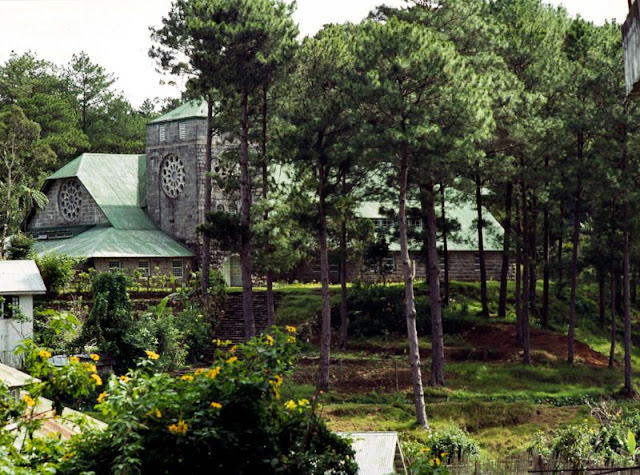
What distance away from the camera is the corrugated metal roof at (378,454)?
1530 centimetres

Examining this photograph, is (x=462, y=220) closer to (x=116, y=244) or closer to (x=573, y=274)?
(x=573, y=274)

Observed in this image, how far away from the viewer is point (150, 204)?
50781mm

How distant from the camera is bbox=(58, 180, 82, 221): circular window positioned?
5050 centimetres

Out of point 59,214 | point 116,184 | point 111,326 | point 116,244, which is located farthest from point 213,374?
point 116,184

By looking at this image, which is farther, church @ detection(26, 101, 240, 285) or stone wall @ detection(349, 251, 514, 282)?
stone wall @ detection(349, 251, 514, 282)

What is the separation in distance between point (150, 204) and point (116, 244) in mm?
5875

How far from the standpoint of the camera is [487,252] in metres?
49.9

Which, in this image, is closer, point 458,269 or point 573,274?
point 573,274

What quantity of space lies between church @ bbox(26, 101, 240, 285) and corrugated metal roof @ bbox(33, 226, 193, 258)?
51 millimetres

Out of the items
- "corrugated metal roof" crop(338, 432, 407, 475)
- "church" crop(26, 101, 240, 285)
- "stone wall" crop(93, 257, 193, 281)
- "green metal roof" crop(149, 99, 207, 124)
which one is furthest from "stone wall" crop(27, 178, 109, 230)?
"corrugated metal roof" crop(338, 432, 407, 475)

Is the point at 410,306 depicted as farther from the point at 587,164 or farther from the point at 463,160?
the point at 587,164

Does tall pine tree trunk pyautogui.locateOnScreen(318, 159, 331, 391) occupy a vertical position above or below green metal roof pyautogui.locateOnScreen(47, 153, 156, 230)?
below

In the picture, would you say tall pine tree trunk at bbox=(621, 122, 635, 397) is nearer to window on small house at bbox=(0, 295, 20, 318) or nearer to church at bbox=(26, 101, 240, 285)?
window on small house at bbox=(0, 295, 20, 318)

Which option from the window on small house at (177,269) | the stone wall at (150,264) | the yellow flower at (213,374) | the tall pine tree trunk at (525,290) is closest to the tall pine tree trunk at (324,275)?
the tall pine tree trunk at (525,290)
